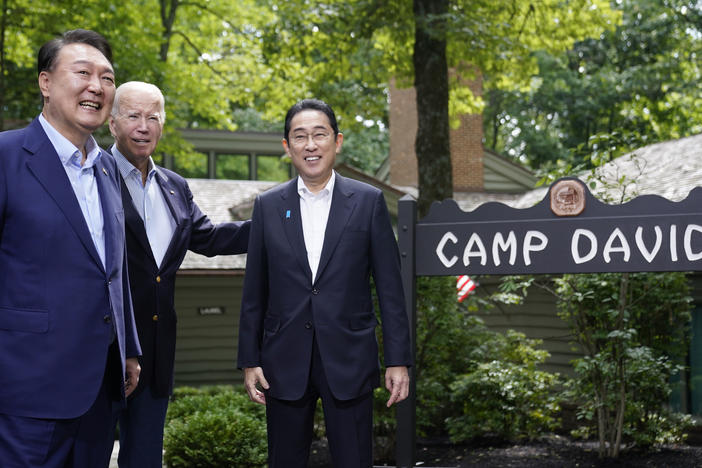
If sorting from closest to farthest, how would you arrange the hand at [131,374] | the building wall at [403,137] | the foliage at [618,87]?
the hand at [131,374] < the building wall at [403,137] < the foliage at [618,87]

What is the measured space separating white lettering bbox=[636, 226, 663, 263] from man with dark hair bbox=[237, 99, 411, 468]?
1.73m

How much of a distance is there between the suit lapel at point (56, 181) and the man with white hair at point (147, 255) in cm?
77

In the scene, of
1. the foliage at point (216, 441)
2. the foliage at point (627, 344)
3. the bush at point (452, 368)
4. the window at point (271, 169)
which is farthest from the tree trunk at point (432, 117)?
the window at point (271, 169)

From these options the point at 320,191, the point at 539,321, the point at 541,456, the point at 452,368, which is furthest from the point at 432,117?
the point at 320,191

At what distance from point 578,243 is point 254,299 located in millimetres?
2103

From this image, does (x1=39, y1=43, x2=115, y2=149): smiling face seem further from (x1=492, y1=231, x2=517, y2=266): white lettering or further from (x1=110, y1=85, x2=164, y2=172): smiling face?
(x1=492, y1=231, x2=517, y2=266): white lettering

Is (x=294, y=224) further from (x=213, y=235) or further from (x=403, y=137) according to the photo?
(x=403, y=137)

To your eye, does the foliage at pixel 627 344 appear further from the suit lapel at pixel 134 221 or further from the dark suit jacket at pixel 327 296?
the suit lapel at pixel 134 221

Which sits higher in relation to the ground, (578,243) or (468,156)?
(468,156)

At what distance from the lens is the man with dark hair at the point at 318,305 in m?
3.58

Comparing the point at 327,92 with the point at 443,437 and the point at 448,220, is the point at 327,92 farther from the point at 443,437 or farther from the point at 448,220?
the point at 448,220

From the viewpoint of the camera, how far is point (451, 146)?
20734 millimetres

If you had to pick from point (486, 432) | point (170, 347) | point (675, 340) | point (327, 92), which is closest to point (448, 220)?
point (170, 347)

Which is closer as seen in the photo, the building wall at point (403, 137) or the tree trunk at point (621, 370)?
the tree trunk at point (621, 370)
